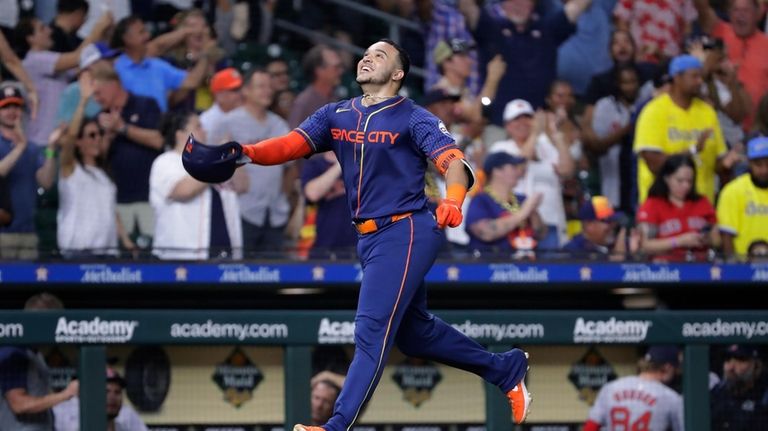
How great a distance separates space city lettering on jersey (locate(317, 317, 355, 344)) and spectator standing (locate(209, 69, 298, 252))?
3.82ft

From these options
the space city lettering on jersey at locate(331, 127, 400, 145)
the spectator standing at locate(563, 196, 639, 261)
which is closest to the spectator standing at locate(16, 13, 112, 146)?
the spectator standing at locate(563, 196, 639, 261)

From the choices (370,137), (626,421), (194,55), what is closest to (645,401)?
(626,421)

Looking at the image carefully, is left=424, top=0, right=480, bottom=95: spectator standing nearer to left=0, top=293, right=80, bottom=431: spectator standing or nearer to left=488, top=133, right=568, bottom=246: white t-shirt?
left=488, top=133, right=568, bottom=246: white t-shirt

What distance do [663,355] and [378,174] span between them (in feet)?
9.15

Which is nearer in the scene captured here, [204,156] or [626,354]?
[204,156]

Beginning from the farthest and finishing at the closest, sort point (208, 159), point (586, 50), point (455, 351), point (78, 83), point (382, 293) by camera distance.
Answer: point (586, 50) < point (78, 83) < point (455, 351) < point (382, 293) < point (208, 159)

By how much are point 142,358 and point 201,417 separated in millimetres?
439

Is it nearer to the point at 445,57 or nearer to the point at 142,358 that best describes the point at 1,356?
the point at 142,358

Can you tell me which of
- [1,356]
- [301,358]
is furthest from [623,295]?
[1,356]

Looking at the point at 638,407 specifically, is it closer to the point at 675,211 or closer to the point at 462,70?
the point at 675,211

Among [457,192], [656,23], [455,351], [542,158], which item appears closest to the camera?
[457,192]

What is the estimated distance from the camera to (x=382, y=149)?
199 inches

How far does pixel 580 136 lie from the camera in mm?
8961

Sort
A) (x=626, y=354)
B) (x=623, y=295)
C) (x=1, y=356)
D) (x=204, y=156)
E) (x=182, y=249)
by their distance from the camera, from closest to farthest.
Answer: (x=204, y=156)
(x=1, y=356)
(x=626, y=354)
(x=182, y=249)
(x=623, y=295)
